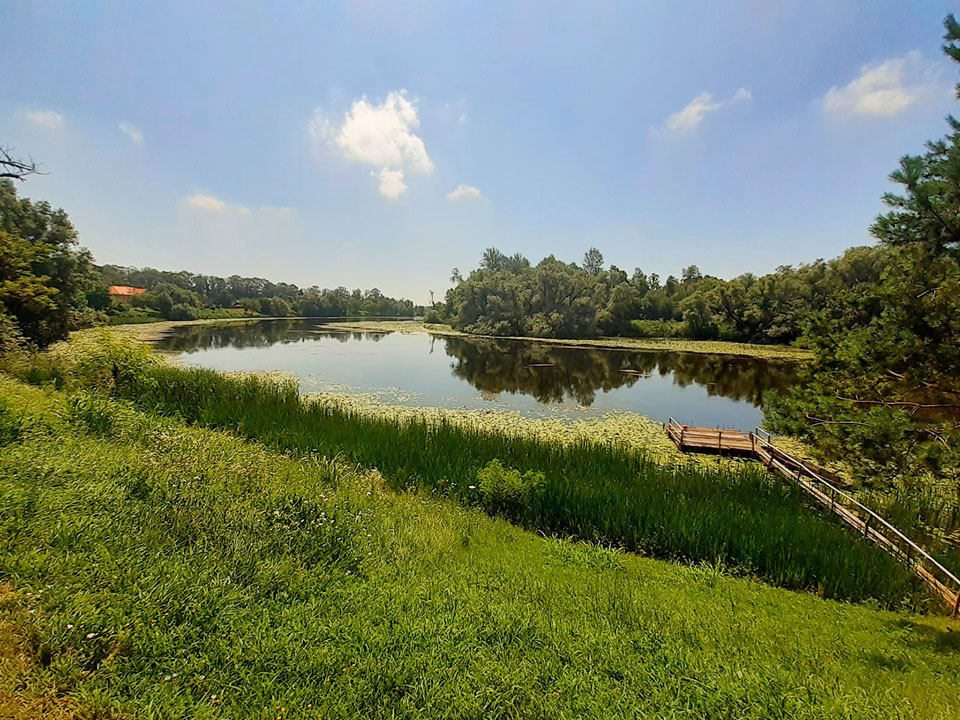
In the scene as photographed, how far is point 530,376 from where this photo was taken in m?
25.2

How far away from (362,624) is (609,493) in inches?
188

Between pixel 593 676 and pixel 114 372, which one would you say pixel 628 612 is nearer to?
pixel 593 676

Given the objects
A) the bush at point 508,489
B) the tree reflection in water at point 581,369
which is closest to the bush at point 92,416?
the bush at point 508,489

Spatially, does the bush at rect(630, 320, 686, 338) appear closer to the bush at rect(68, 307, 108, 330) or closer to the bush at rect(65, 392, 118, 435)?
the bush at rect(68, 307, 108, 330)

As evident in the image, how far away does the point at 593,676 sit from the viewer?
296 centimetres

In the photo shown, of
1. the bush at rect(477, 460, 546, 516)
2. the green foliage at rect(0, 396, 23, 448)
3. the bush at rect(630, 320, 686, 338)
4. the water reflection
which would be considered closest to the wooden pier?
the bush at rect(477, 460, 546, 516)

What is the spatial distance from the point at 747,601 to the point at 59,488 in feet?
23.2

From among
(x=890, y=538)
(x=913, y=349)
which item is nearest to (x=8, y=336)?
(x=913, y=349)

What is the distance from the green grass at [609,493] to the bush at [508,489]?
0.13 ft

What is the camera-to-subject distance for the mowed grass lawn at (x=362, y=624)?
258 centimetres

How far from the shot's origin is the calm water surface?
61.0 ft

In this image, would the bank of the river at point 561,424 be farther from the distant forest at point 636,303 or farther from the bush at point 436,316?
the bush at point 436,316

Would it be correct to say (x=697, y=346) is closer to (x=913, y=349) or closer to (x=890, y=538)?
(x=890, y=538)

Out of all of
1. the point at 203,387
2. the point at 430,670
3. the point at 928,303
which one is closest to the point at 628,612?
the point at 430,670
